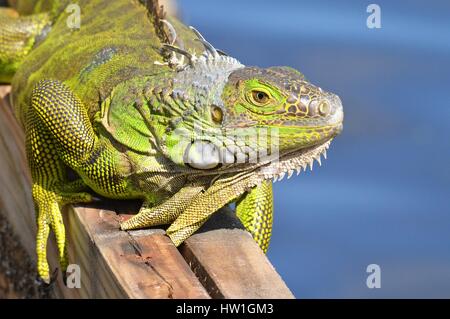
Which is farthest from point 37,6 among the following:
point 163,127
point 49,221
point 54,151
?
point 163,127

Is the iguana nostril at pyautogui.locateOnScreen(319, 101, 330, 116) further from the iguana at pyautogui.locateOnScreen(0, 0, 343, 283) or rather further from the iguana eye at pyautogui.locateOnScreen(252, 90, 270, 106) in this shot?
the iguana eye at pyautogui.locateOnScreen(252, 90, 270, 106)

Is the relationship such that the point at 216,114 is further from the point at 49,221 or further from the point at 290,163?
the point at 49,221

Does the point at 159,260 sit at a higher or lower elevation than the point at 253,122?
lower

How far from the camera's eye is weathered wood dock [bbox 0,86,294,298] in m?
3.58

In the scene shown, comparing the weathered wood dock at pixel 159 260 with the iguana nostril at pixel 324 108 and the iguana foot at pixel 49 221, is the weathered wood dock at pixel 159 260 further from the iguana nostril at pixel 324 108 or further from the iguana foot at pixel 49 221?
the iguana nostril at pixel 324 108

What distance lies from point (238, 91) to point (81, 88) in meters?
1.05

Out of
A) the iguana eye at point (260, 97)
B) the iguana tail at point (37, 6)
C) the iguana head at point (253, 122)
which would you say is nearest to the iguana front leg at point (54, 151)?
the iguana head at point (253, 122)

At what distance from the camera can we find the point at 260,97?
3.82 meters

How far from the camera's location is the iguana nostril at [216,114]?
386cm

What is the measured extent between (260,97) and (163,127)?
1.35 ft

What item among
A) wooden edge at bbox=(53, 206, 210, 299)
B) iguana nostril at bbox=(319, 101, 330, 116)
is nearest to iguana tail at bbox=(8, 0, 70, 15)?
wooden edge at bbox=(53, 206, 210, 299)

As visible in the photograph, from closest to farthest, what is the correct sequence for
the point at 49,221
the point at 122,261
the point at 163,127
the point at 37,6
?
the point at 122,261 < the point at 163,127 < the point at 49,221 < the point at 37,6
